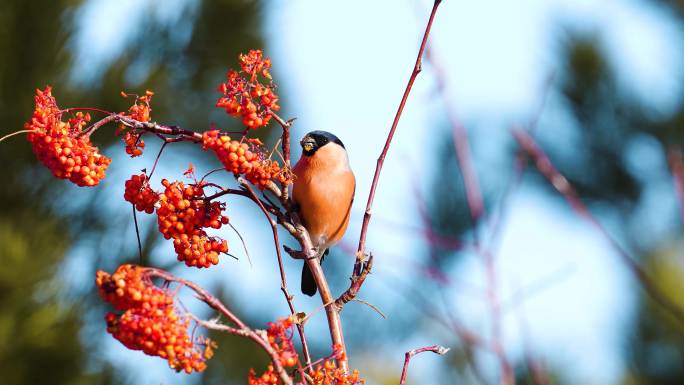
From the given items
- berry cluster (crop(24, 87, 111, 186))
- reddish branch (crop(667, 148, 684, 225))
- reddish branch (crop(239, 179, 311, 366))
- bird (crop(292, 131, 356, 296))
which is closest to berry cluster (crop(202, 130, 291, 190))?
reddish branch (crop(239, 179, 311, 366))

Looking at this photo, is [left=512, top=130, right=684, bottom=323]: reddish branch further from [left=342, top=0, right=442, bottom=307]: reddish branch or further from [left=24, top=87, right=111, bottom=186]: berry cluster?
[left=24, top=87, right=111, bottom=186]: berry cluster

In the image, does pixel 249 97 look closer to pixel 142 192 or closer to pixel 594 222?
pixel 142 192

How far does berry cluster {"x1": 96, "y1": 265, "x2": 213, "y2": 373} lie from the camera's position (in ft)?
2.90

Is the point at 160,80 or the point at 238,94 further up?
the point at 160,80

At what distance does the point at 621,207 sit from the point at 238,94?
5.13m

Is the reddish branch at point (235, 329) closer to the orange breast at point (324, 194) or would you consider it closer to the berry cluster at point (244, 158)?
the berry cluster at point (244, 158)

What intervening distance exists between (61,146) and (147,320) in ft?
0.77

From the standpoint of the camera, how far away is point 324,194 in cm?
172

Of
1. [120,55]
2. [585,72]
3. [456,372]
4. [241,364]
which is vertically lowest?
[456,372]

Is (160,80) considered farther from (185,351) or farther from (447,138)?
(185,351)

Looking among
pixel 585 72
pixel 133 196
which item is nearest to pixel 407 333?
pixel 585 72

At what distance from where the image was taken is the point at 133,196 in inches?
41.0

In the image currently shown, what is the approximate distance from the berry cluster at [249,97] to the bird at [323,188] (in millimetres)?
663

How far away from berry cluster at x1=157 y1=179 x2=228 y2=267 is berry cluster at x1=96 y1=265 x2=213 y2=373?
10 cm
